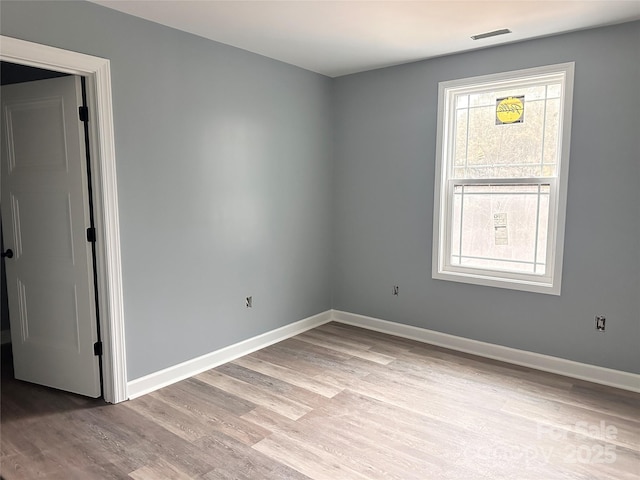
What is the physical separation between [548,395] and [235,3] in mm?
3339

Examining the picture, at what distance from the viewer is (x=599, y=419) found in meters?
2.81

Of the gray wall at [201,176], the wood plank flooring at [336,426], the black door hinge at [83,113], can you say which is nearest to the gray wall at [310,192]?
the gray wall at [201,176]

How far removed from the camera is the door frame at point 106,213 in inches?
107

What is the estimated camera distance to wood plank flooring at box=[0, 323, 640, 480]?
2.33 m

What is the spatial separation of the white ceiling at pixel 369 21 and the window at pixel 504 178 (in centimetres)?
40

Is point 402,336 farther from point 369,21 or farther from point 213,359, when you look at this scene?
point 369,21

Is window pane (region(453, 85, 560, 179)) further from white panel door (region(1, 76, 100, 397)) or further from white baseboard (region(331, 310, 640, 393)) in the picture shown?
white panel door (region(1, 76, 100, 397))

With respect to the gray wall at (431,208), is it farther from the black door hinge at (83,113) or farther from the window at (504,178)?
the black door hinge at (83,113)

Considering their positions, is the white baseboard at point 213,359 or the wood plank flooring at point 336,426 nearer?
the wood plank flooring at point 336,426

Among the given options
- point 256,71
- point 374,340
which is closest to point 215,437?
point 374,340

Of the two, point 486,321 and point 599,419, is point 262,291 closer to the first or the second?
point 486,321

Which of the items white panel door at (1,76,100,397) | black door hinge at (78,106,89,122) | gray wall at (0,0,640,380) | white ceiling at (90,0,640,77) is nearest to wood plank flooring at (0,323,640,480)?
white panel door at (1,76,100,397)

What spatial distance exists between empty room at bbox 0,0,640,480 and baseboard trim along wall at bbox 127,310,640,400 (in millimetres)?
17

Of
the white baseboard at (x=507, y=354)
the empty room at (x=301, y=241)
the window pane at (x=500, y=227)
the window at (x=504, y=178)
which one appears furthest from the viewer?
the window pane at (x=500, y=227)
